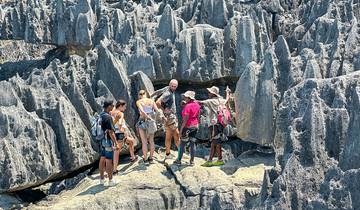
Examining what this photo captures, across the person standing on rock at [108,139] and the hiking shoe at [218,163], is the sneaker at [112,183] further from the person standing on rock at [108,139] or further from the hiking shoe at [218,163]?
the hiking shoe at [218,163]

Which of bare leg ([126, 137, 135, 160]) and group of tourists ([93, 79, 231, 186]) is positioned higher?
group of tourists ([93, 79, 231, 186])

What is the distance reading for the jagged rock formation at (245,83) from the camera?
26.3 feet

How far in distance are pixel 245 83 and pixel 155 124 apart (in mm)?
2331

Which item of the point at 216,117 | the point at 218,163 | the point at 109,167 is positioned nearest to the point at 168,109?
the point at 216,117

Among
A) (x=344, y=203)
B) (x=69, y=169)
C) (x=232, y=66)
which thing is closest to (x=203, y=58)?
(x=232, y=66)

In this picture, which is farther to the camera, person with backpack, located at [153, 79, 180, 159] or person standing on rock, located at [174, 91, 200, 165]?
person with backpack, located at [153, 79, 180, 159]

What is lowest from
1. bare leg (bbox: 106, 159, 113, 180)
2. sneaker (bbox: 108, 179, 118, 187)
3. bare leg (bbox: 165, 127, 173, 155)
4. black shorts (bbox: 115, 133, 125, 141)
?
sneaker (bbox: 108, 179, 118, 187)

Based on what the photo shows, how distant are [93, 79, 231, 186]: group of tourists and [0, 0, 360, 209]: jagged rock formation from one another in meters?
1.04

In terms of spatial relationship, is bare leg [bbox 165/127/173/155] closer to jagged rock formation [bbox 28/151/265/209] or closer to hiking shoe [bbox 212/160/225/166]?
jagged rock formation [bbox 28/151/265/209]

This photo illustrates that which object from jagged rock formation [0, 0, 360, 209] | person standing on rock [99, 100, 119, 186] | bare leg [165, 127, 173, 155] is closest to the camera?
jagged rock formation [0, 0, 360, 209]

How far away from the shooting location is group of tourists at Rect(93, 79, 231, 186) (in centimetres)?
1068

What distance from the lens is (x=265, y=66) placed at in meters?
13.0

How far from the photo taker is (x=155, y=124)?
11.8 metres

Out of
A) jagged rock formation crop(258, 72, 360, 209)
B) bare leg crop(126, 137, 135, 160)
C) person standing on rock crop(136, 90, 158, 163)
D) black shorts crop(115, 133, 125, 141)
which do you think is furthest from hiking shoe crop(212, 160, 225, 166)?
jagged rock formation crop(258, 72, 360, 209)
